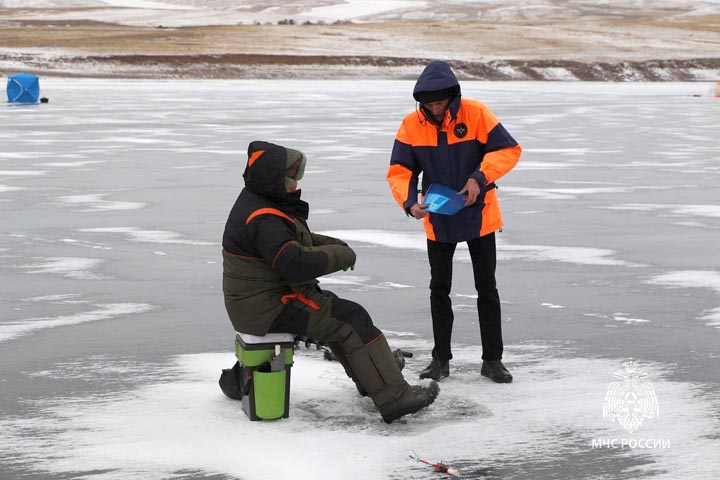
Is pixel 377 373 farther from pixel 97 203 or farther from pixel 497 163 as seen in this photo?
pixel 97 203

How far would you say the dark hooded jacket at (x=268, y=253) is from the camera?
15.6 feet

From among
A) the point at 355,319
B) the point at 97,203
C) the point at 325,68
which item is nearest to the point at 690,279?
the point at 355,319

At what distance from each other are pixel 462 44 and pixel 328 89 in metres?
40.5

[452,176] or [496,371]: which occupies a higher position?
[452,176]

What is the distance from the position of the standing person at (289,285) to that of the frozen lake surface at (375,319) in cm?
21

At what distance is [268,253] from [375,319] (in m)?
2.23

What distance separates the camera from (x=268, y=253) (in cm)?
474

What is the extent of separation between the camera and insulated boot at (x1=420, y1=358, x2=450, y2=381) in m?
5.60

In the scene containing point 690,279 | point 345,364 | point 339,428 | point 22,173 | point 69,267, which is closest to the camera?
point 339,428

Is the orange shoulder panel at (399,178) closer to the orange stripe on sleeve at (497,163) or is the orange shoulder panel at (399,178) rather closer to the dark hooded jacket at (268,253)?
the orange stripe on sleeve at (497,163)

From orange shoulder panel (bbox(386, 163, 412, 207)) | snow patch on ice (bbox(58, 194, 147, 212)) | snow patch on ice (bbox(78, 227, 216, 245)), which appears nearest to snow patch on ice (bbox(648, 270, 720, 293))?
orange shoulder panel (bbox(386, 163, 412, 207))

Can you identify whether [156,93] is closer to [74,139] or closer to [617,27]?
[74,139]

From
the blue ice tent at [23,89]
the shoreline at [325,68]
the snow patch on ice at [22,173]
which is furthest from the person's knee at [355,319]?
the shoreline at [325,68]

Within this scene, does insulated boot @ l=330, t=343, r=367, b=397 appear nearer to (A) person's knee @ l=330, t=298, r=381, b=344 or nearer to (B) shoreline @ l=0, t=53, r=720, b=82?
(A) person's knee @ l=330, t=298, r=381, b=344
